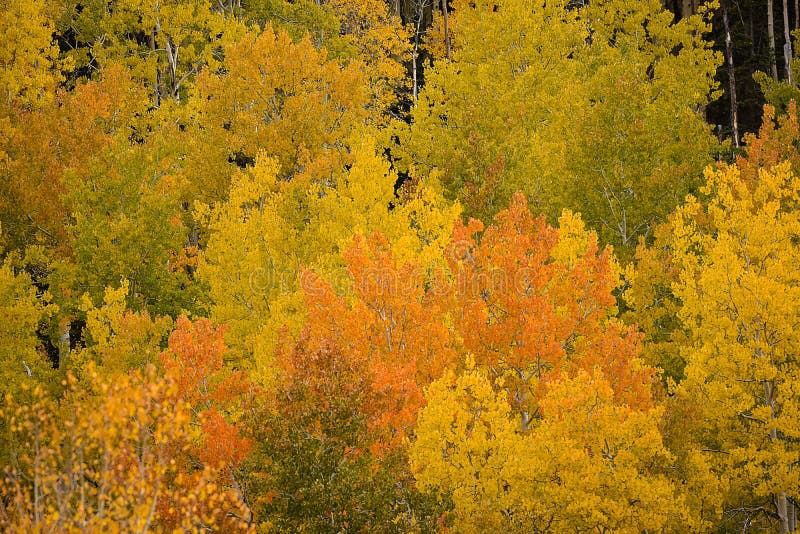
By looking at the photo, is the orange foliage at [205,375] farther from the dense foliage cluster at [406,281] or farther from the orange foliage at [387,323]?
the orange foliage at [387,323]

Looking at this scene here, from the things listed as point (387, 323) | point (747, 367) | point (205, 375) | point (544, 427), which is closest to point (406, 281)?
point (387, 323)

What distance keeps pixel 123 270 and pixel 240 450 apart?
34.6 feet

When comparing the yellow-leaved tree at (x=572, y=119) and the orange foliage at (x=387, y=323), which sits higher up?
the yellow-leaved tree at (x=572, y=119)

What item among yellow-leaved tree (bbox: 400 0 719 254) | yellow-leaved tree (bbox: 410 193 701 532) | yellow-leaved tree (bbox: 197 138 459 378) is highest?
yellow-leaved tree (bbox: 400 0 719 254)

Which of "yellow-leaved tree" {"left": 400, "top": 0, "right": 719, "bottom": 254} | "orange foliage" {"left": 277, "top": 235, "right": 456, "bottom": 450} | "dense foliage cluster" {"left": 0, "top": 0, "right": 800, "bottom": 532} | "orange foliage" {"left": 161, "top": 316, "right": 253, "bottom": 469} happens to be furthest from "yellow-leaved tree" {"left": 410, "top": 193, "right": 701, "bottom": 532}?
"yellow-leaved tree" {"left": 400, "top": 0, "right": 719, "bottom": 254}

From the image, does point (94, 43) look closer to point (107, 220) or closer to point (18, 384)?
point (107, 220)

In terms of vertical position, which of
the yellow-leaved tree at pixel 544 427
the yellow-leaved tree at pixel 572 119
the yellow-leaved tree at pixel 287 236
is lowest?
the yellow-leaved tree at pixel 544 427

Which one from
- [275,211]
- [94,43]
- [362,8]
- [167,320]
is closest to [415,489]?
[167,320]

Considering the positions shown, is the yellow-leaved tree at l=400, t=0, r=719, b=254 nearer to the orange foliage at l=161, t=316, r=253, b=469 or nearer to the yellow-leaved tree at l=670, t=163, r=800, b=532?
the yellow-leaved tree at l=670, t=163, r=800, b=532

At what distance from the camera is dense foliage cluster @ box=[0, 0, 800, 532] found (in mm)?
24250

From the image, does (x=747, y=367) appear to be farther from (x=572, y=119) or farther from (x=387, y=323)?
(x=572, y=119)

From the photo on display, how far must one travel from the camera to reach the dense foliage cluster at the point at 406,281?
79.6 ft

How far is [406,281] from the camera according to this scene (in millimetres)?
30891

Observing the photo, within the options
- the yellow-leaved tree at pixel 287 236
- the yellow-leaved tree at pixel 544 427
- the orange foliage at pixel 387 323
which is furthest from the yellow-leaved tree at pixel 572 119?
the orange foliage at pixel 387 323
